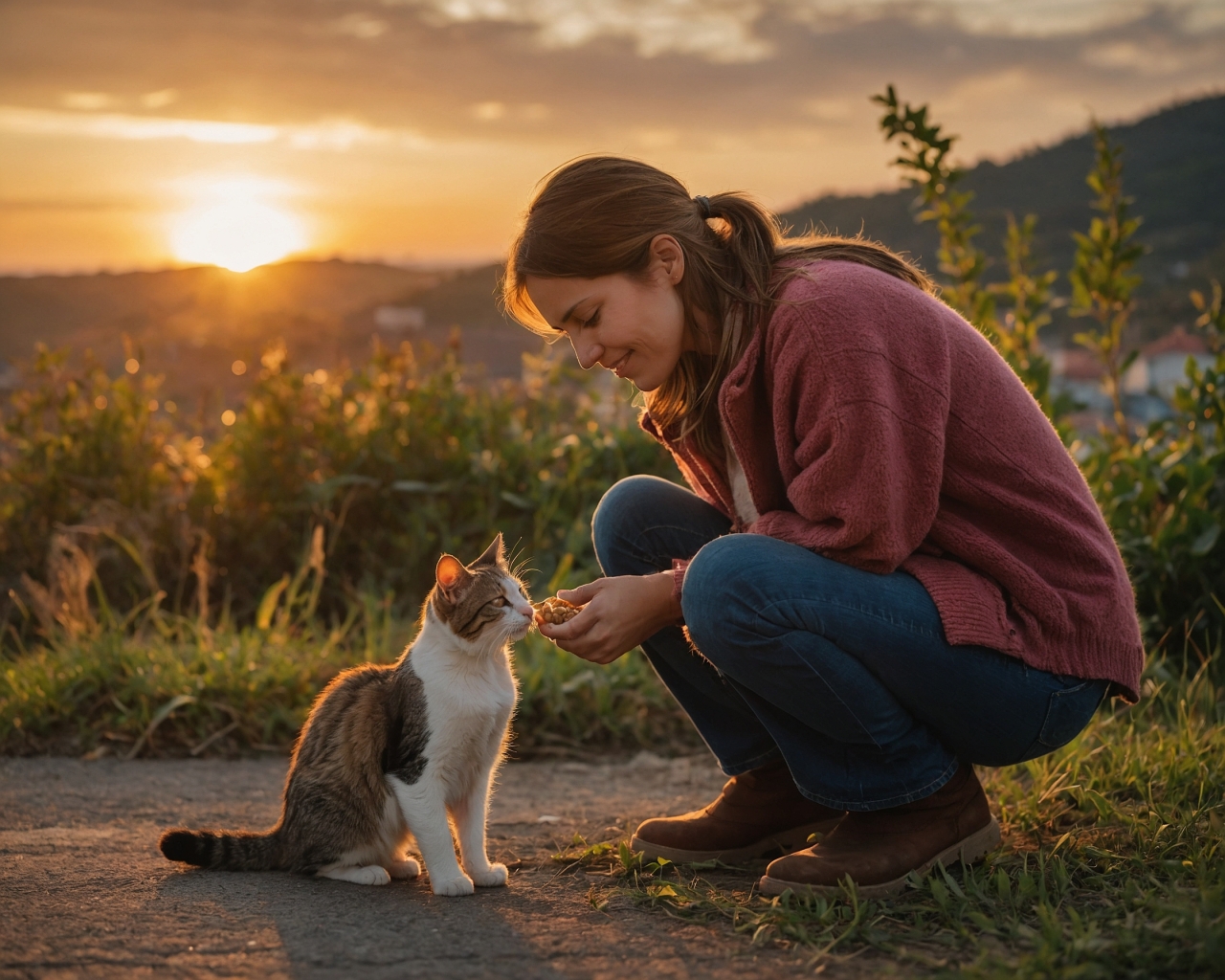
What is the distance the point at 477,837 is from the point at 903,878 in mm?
959

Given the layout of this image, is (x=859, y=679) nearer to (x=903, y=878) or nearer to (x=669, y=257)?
(x=903, y=878)

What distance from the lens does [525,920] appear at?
2111 mm

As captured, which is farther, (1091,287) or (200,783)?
(1091,287)

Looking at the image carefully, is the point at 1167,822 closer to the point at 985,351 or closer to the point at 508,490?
the point at 985,351

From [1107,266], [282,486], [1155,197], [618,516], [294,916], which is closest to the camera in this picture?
[294,916]

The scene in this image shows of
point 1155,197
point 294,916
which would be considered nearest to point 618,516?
point 294,916

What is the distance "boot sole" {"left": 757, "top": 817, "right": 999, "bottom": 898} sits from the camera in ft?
7.02

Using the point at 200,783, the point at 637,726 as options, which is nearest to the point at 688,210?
the point at 637,726

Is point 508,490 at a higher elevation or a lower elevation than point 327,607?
higher

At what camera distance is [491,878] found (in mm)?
2391

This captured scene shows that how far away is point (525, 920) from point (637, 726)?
180cm

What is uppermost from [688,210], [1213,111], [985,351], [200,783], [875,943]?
[1213,111]

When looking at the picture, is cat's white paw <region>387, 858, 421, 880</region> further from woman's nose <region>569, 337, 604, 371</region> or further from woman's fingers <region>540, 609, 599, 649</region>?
woman's nose <region>569, 337, 604, 371</region>

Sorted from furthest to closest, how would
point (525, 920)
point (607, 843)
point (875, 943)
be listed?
point (607, 843) → point (525, 920) → point (875, 943)
